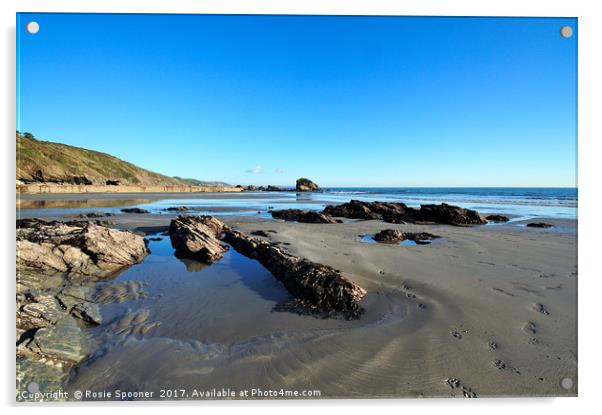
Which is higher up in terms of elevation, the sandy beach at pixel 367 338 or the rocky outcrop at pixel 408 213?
the rocky outcrop at pixel 408 213

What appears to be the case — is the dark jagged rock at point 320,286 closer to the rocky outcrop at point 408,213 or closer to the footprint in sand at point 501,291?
the footprint in sand at point 501,291

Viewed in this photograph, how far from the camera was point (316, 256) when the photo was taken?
7664 millimetres

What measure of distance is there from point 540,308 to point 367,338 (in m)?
2.93

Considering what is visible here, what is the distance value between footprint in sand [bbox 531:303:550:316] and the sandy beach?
15mm

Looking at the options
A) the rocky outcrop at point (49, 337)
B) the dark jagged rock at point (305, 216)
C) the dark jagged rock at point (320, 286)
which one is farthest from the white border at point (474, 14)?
the dark jagged rock at point (305, 216)

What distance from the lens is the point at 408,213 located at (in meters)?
18.2

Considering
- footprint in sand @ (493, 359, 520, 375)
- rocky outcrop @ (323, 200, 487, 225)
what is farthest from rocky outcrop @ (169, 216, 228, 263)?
rocky outcrop @ (323, 200, 487, 225)

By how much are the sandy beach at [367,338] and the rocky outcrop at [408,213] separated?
10.3 m

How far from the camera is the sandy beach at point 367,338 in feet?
9.37

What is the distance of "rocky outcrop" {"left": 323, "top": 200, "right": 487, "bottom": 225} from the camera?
16.2m

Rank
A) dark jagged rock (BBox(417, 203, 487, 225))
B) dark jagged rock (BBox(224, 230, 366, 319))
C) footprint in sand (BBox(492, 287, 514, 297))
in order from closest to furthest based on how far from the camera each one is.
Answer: dark jagged rock (BBox(224, 230, 366, 319)) → footprint in sand (BBox(492, 287, 514, 297)) → dark jagged rock (BBox(417, 203, 487, 225))

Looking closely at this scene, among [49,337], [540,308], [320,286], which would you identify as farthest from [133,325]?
[540,308]

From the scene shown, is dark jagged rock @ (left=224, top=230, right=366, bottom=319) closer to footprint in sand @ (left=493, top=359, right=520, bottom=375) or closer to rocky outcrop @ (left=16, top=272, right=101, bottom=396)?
footprint in sand @ (left=493, top=359, right=520, bottom=375)

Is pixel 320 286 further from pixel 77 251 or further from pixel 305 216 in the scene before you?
pixel 305 216
